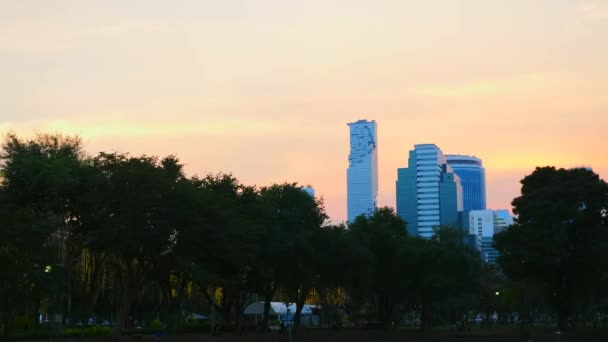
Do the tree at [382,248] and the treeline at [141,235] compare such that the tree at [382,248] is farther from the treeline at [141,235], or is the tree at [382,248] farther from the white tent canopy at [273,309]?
the white tent canopy at [273,309]

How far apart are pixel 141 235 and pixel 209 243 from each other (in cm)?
833

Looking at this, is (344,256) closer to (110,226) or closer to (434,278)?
(434,278)

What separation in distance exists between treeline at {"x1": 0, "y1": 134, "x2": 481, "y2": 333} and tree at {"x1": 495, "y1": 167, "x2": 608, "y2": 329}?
15041mm

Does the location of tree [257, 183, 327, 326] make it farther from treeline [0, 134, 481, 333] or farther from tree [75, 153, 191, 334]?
tree [75, 153, 191, 334]

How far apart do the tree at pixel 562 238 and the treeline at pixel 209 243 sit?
Result: 136 mm

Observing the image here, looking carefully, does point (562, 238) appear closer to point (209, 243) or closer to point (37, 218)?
point (209, 243)

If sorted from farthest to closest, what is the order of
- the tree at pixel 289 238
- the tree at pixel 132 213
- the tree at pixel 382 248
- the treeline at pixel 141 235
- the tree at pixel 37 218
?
the tree at pixel 382 248, the tree at pixel 289 238, the tree at pixel 132 213, the treeline at pixel 141 235, the tree at pixel 37 218

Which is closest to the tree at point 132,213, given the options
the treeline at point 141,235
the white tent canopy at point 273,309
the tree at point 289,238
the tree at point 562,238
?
the treeline at point 141,235

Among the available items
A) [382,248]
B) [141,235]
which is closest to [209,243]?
[141,235]

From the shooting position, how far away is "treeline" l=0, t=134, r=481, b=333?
56562 millimetres

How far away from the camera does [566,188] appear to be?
8075cm

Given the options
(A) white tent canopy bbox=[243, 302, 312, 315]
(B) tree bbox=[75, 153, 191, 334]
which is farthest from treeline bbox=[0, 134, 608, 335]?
(A) white tent canopy bbox=[243, 302, 312, 315]

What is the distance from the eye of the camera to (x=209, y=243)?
65188 mm

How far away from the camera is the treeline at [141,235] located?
56562mm
